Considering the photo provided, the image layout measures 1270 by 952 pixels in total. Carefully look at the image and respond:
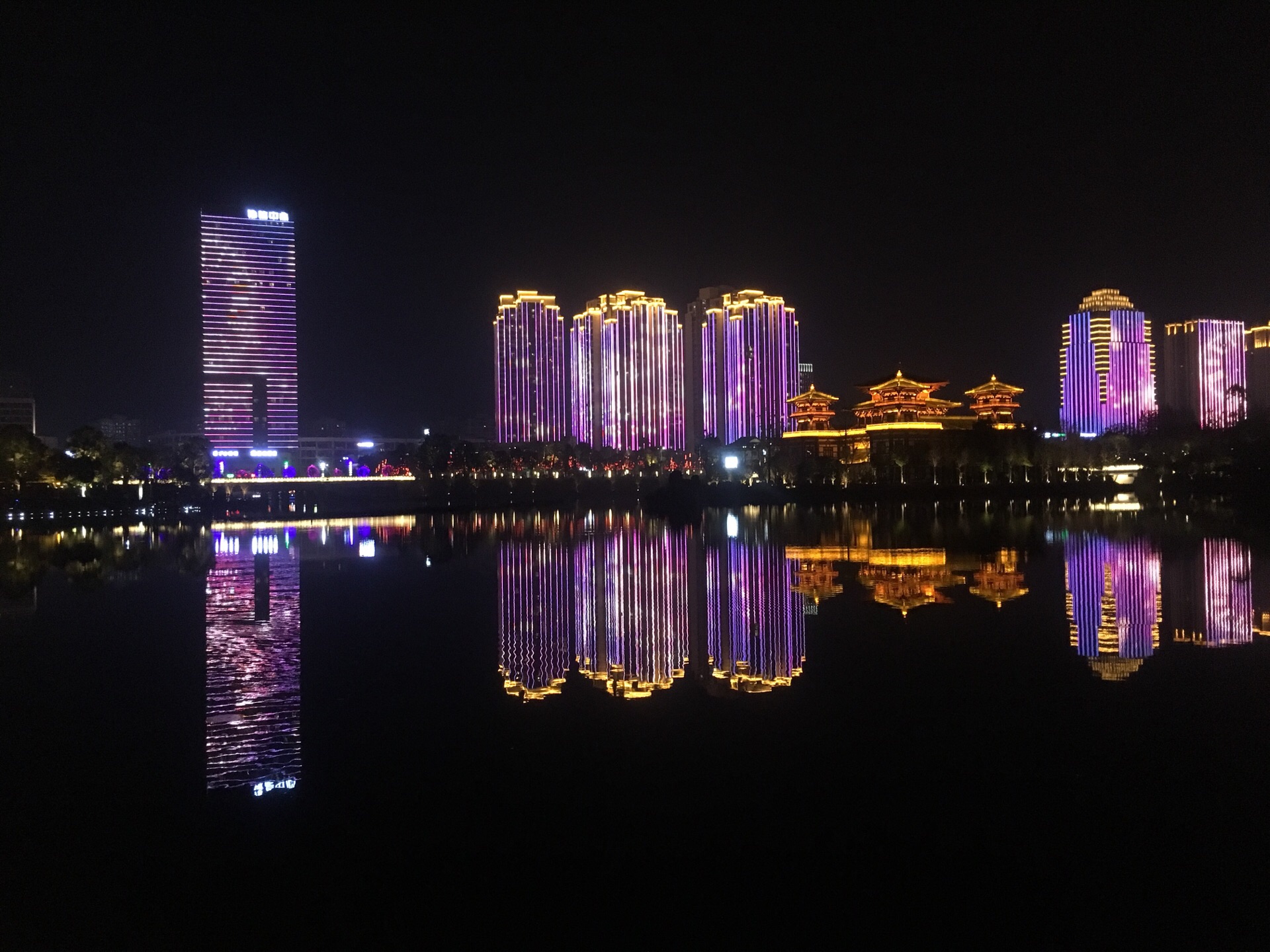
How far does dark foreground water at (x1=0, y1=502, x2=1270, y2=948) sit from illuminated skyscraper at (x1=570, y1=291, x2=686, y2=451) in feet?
270

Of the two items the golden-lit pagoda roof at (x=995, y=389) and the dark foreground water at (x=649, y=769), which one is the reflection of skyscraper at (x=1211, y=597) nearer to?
the dark foreground water at (x=649, y=769)

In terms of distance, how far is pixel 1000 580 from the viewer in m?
13.4

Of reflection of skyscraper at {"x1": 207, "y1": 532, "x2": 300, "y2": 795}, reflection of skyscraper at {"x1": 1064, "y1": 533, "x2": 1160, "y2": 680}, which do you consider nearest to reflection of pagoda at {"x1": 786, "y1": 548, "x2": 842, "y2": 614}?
reflection of skyscraper at {"x1": 1064, "y1": 533, "x2": 1160, "y2": 680}

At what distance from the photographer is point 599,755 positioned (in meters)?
5.94

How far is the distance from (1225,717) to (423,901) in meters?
5.47

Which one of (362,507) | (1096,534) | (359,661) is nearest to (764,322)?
(362,507)

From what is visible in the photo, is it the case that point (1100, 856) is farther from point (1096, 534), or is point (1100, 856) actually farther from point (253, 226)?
point (253, 226)

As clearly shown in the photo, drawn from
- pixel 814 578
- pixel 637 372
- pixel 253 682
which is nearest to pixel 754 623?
pixel 814 578

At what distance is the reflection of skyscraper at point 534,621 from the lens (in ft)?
26.8

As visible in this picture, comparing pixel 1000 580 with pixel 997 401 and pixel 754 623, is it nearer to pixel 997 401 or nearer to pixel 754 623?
pixel 754 623

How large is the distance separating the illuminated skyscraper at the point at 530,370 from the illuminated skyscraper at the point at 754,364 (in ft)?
63.7

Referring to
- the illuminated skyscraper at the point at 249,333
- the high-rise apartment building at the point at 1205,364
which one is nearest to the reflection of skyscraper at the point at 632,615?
the illuminated skyscraper at the point at 249,333

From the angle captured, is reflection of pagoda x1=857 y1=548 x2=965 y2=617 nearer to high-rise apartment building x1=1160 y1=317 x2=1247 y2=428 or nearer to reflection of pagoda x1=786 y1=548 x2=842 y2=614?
reflection of pagoda x1=786 y1=548 x2=842 y2=614

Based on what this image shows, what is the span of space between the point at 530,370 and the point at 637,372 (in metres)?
13.1
